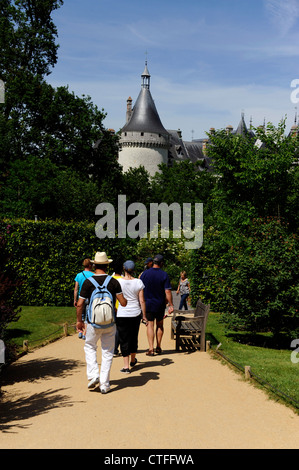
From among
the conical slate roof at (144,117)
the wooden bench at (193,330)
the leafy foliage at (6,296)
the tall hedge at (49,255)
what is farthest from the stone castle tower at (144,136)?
the leafy foliage at (6,296)

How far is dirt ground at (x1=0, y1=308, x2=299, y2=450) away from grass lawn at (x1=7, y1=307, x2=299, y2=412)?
503 millimetres

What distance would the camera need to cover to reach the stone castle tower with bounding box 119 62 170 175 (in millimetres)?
79875

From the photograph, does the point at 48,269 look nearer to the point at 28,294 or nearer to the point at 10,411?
the point at 28,294

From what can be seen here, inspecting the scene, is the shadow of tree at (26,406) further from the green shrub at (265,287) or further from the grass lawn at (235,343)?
the green shrub at (265,287)

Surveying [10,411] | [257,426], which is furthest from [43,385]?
[257,426]

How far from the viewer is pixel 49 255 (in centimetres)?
1986

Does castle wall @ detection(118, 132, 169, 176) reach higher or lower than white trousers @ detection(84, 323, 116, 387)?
higher

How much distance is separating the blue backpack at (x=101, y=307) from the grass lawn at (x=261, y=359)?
262 cm

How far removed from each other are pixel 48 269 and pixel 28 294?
122cm

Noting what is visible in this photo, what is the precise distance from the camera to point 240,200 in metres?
23.2

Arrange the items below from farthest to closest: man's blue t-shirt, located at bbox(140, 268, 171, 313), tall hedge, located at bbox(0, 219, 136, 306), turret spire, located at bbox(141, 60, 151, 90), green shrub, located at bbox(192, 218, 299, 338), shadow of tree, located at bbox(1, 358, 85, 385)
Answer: turret spire, located at bbox(141, 60, 151, 90) < tall hedge, located at bbox(0, 219, 136, 306) < green shrub, located at bbox(192, 218, 299, 338) < man's blue t-shirt, located at bbox(140, 268, 171, 313) < shadow of tree, located at bbox(1, 358, 85, 385)

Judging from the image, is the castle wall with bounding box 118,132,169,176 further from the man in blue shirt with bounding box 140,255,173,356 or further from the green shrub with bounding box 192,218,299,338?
the man in blue shirt with bounding box 140,255,173,356

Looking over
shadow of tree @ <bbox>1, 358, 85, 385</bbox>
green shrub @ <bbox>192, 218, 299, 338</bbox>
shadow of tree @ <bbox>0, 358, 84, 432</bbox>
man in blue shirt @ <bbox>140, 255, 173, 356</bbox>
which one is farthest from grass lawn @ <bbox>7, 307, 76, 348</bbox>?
green shrub @ <bbox>192, 218, 299, 338</bbox>

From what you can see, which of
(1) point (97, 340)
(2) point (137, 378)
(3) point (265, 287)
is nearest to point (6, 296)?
(1) point (97, 340)
